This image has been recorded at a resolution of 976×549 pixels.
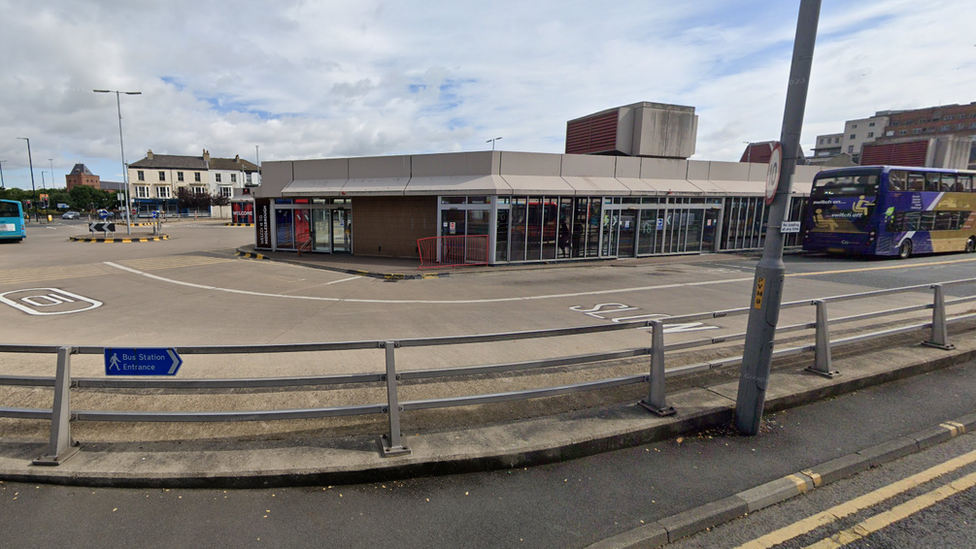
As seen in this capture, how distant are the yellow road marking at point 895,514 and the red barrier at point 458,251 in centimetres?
1424

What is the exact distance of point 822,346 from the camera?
5180mm

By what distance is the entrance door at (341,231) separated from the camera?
2036cm

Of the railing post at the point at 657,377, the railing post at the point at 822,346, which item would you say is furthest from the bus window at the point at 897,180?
the railing post at the point at 657,377

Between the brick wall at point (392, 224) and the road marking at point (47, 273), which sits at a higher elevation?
the brick wall at point (392, 224)

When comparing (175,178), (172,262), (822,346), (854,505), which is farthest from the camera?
(175,178)

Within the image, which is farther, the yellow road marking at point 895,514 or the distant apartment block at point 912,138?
the distant apartment block at point 912,138

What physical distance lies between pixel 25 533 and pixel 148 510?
0.61 meters

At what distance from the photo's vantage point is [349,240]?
20500mm

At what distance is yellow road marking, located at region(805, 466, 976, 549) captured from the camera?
291 centimetres

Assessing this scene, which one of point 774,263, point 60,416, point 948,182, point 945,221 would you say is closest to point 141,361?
point 60,416

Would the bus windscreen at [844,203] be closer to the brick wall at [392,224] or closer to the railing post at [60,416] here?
the brick wall at [392,224]

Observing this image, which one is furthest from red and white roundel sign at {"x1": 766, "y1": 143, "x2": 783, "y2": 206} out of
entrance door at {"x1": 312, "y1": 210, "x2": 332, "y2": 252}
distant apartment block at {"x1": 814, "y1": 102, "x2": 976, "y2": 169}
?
distant apartment block at {"x1": 814, "y1": 102, "x2": 976, "y2": 169}

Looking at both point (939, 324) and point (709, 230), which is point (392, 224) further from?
point (939, 324)

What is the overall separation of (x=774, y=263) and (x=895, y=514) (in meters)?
1.93
